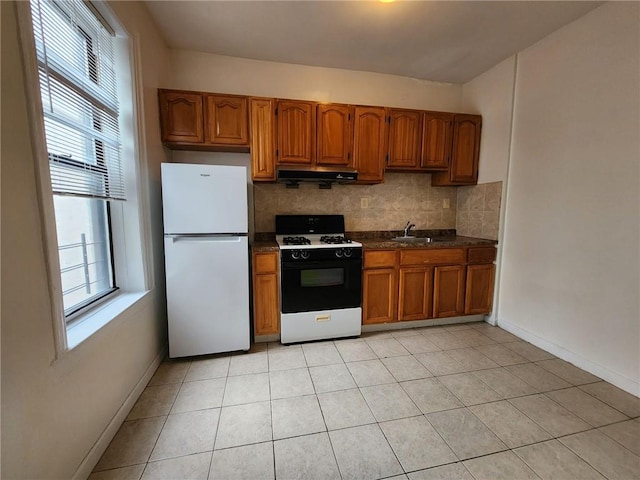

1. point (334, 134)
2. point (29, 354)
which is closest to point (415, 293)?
point (334, 134)

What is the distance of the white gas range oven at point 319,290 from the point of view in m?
2.48

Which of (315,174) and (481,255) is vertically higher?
(315,174)

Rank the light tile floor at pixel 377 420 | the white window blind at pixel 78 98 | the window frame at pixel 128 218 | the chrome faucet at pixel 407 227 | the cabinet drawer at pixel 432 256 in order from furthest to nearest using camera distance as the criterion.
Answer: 1. the chrome faucet at pixel 407 227
2. the cabinet drawer at pixel 432 256
3. the window frame at pixel 128 218
4. the light tile floor at pixel 377 420
5. the white window blind at pixel 78 98

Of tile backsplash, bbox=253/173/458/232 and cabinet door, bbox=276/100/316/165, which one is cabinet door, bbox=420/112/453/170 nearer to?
tile backsplash, bbox=253/173/458/232

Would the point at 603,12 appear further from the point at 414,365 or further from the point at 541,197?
the point at 414,365

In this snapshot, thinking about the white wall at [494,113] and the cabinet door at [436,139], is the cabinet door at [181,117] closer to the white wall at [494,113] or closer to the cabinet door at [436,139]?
the cabinet door at [436,139]

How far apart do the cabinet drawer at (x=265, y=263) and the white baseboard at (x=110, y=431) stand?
1.07m

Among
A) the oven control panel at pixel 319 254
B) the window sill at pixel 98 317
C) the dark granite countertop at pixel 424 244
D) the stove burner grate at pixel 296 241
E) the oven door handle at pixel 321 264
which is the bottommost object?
the window sill at pixel 98 317

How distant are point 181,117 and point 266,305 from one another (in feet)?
5.98

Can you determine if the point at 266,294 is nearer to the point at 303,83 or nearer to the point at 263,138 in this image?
the point at 263,138

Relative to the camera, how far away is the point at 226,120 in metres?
2.47

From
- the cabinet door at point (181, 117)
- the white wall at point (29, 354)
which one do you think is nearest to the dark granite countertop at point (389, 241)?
the cabinet door at point (181, 117)

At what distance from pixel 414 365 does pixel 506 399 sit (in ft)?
2.04

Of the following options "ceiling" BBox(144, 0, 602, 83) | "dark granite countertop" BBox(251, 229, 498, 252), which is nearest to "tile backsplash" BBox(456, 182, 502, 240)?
"dark granite countertop" BBox(251, 229, 498, 252)
